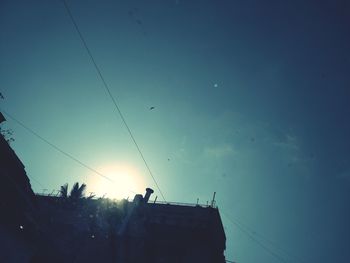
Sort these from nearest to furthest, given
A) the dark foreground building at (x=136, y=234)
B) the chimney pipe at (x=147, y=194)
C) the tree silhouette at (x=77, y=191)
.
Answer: the dark foreground building at (x=136, y=234)
the chimney pipe at (x=147, y=194)
the tree silhouette at (x=77, y=191)

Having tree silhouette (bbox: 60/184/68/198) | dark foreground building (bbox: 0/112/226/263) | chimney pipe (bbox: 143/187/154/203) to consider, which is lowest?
dark foreground building (bbox: 0/112/226/263)

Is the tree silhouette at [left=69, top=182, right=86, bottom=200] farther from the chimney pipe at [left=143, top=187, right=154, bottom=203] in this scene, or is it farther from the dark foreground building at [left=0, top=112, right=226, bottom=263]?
the chimney pipe at [left=143, top=187, right=154, bottom=203]

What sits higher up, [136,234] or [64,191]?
[64,191]

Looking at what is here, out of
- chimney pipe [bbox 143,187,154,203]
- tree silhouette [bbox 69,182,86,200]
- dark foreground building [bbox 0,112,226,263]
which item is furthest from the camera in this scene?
tree silhouette [bbox 69,182,86,200]

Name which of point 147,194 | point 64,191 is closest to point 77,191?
point 64,191

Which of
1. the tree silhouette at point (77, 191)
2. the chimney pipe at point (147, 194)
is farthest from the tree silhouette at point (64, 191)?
the chimney pipe at point (147, 194)

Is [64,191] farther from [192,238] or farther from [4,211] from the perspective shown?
[4,211]

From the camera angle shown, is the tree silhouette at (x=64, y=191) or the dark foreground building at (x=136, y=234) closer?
the dark foreground building at (x=136, y=234)

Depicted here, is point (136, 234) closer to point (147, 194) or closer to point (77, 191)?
point (147, 194)

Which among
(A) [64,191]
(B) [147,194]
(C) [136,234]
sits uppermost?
(B) [147,194]

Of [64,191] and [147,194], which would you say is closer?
[147,194]

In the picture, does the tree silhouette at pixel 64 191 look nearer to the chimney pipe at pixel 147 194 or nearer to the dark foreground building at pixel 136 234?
the dark foreground building at pixel 136 234

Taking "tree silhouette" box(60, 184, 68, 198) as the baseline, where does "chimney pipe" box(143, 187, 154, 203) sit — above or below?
above

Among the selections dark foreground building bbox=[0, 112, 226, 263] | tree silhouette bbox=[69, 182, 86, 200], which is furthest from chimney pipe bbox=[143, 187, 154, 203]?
tree silhouette bbox=[69, 182, 86, 200]
